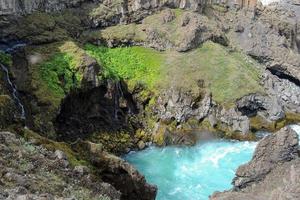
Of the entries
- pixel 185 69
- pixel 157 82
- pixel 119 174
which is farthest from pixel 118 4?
pixel 119 174

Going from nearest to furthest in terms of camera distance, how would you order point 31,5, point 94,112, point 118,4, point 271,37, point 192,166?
point 192,166
point 94,112
point 31,5
point 118,4
point 271,37

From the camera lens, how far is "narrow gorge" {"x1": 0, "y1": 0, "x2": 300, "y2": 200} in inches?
1313

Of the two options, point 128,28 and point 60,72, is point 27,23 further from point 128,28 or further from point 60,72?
point 128,28

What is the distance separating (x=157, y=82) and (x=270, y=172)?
2262 cm

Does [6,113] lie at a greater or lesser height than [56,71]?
greater

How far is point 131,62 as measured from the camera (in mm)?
41188

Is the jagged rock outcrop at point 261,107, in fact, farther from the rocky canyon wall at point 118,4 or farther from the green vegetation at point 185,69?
the rocky canyon wall at point 118,4

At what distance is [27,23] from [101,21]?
7.25 meters

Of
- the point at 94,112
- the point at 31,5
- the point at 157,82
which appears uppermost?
the point at 31,5

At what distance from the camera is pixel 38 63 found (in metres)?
36.0

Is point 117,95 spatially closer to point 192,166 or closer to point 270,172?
point 192,166

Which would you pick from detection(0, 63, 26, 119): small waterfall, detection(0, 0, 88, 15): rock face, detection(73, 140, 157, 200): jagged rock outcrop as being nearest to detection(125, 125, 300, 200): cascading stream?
detection(0, 63, 26, 119): small waterfall

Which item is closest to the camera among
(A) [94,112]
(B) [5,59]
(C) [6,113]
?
(C) [6,113]

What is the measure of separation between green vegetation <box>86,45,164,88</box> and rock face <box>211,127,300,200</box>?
821 inches
